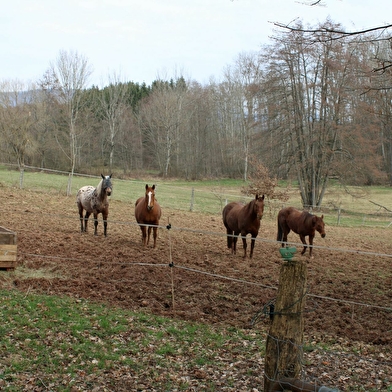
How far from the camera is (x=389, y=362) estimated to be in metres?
4.80

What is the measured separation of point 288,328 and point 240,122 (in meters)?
53.7

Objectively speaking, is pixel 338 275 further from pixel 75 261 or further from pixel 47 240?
pixel 47 240

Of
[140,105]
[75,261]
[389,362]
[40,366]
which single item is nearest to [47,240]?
[75,261]

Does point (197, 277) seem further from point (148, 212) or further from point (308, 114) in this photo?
point (308, 114)

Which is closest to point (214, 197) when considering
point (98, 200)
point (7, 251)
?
point (98, 200)

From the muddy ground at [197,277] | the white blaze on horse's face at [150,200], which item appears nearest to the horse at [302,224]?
the muddy ground at [197,277]

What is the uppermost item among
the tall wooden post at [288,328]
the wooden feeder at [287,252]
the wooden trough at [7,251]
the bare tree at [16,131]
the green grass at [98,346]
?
the bare tree at [16,131]

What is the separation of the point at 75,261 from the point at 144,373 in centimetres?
451

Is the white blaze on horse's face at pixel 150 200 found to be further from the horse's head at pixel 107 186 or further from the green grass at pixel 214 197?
the green grass at pixel 214 197

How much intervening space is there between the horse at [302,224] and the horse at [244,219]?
1156 millimetres

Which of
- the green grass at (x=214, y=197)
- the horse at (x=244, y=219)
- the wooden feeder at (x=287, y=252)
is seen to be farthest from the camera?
the green grass at (x=214, y=197)

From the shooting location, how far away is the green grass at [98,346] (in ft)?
13.8

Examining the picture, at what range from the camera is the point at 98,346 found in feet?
15.9

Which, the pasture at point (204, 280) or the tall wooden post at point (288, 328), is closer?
the tall wooden post at point (288, 328)
